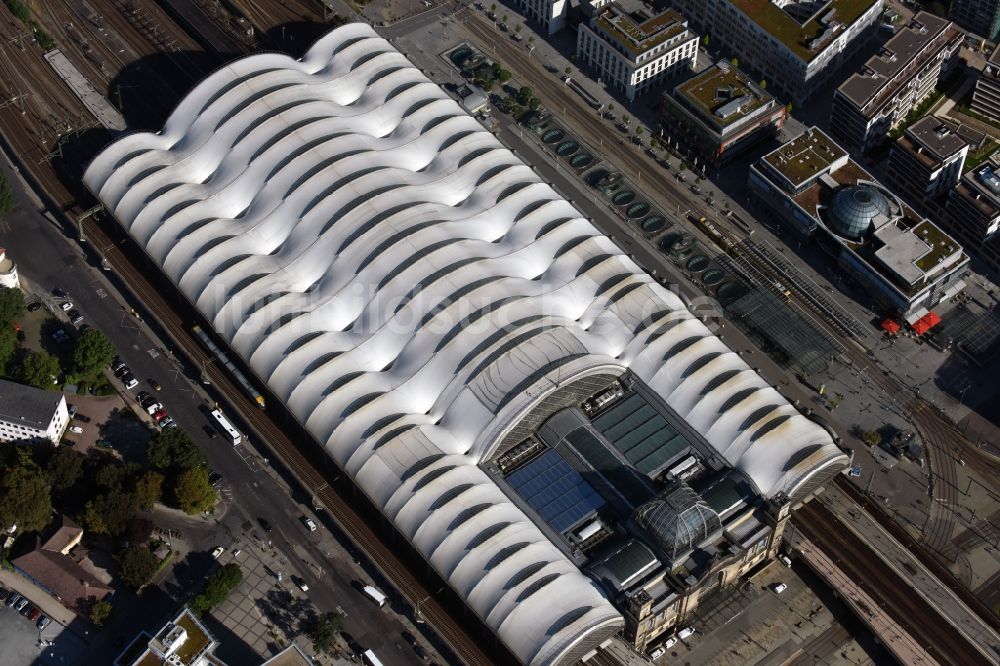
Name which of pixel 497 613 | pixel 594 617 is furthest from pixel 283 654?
pixel 594 617

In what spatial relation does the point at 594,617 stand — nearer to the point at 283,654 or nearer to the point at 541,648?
the point at 541,648

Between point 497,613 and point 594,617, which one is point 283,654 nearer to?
point 497,613

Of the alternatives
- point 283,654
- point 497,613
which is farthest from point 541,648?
point 283,654

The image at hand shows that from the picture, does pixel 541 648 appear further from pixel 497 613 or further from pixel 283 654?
pixel 283 654
